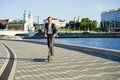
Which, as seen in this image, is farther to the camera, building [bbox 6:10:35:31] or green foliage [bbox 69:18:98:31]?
green foliage [bbox 69:18:98:31]

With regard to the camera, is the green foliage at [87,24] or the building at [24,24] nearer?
the building at [24,24]

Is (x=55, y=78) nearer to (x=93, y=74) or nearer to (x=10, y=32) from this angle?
(x=93, y=74)

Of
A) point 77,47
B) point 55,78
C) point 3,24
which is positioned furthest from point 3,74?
point 3,24

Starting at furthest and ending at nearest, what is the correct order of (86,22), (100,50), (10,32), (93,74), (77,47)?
1. (86,22)
2. (10,32)
3. (77,47)
4. (100,50)
5. (93,74)

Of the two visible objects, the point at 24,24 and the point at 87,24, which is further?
the point at 87,24

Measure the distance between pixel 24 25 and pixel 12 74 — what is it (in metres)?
156

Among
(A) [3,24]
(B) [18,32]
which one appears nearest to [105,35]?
(B) [18,32]

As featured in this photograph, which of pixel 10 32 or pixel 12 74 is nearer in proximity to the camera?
pixel 12 74

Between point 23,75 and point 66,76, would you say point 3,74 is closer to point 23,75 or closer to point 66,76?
point 23,75

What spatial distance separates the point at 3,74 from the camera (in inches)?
354

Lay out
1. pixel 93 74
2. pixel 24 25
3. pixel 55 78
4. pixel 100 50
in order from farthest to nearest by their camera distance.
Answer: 1. pixel 24 25
2. pixel 100 50
3. pixel 93 74
4. pixel 55 78

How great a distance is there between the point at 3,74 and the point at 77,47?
12.2 metres

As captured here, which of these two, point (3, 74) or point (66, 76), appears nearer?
point (66, 76)

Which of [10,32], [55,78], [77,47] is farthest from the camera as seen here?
[10,32]
